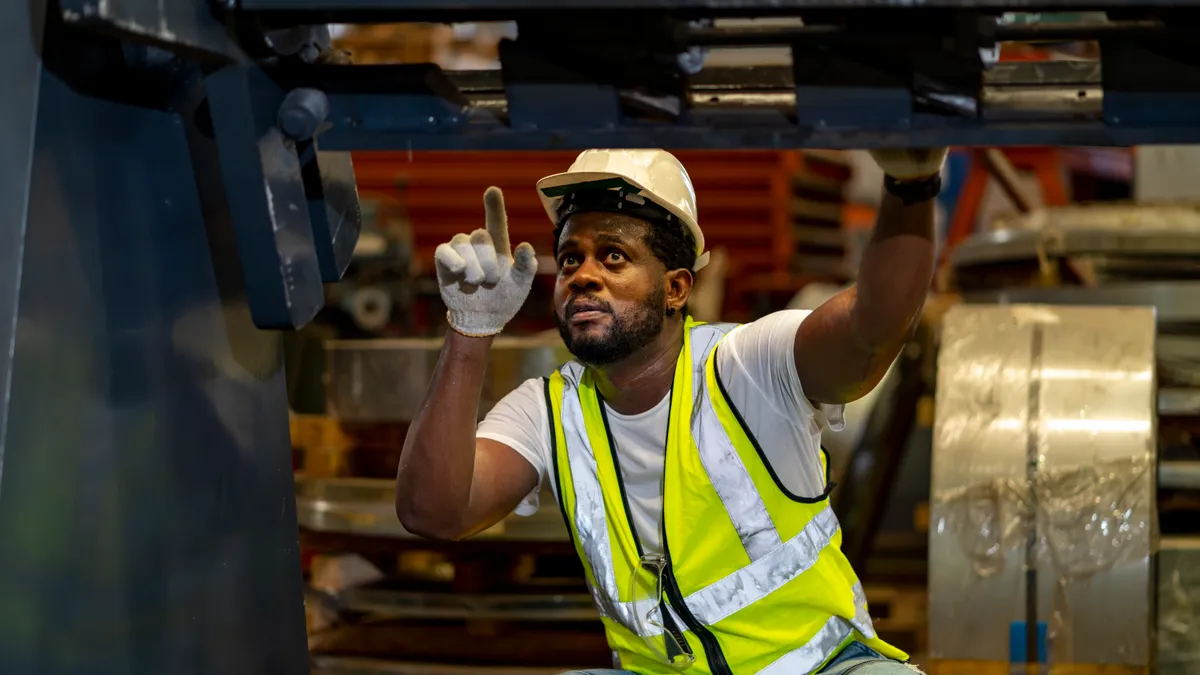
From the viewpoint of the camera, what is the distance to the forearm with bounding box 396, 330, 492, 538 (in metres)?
1.86

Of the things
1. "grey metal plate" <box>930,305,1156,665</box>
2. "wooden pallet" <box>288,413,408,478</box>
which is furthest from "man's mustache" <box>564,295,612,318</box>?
"wooden pallet" <box>288,413,408,478</box>

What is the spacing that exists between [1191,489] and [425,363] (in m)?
2.11

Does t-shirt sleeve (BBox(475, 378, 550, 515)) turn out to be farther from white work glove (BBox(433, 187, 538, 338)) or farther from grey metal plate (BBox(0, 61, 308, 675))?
grey metal plate (BBox(0, 61, 308, 675))

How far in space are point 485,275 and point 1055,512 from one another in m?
1.64

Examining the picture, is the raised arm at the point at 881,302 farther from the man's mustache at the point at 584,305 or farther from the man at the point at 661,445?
the man's mustache at the point at 584,305

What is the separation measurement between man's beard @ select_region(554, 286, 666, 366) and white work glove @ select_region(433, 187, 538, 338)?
0.58 feet

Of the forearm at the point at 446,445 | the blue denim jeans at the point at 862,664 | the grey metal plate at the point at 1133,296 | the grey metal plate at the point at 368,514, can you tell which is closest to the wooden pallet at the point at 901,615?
the grey metal plate at the point at 1133,296

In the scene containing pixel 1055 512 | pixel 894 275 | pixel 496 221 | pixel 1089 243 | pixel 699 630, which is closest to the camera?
pixel 894 275

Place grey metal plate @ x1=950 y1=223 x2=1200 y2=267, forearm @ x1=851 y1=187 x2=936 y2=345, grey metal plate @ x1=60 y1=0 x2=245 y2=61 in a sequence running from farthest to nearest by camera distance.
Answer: grey metal plate @ x1=950 y1=223 x2=1200 y2=267 → forearm @ x1=851 y1=187 x2=936 y2=345 → grey metal plate @ x1=60 y1=0 x2=245 y2=61

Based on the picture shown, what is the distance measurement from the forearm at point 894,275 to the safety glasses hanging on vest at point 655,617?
1.69 ft

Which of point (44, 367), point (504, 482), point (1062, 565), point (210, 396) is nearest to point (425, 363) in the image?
point (504, 482)

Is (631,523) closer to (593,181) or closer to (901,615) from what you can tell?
(593,181)

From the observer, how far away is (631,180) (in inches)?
79.8

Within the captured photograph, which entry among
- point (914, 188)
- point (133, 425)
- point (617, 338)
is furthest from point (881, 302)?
point (133, 425)
